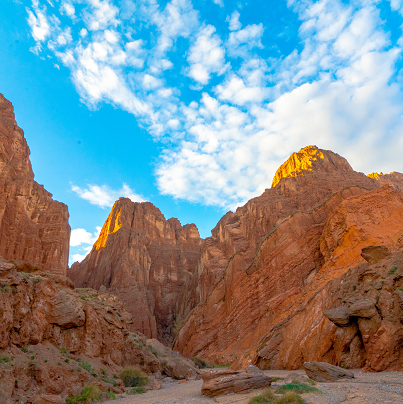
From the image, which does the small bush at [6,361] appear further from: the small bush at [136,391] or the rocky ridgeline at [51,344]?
the small bush at [136,391]

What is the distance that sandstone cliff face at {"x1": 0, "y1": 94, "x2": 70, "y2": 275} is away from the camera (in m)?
45.4

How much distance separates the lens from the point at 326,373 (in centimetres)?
1157

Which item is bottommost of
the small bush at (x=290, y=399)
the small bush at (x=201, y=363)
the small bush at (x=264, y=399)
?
the small bush at (x=201, y=363)

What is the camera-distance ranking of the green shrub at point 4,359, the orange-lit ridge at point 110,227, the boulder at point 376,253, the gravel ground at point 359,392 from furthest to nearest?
the orange-lit ridge at point 110,227, the boulder at point 376,253, the green shrub at point 4,359, the gravel ground at point 359,392

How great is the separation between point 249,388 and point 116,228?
79.0 meters

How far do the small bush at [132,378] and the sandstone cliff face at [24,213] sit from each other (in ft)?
109

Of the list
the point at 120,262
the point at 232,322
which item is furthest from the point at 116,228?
the point at 232,322

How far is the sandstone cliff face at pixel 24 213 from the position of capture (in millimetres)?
45375

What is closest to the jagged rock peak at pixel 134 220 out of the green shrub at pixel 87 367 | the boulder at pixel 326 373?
the green shrub at pixel 87 367

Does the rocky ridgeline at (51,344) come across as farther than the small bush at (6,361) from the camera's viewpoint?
Yes

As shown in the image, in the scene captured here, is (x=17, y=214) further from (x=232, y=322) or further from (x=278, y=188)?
(x=278, y=188)

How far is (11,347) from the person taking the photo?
12375 millimetres

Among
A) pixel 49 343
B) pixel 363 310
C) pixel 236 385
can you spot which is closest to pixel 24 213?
pixel 49 343

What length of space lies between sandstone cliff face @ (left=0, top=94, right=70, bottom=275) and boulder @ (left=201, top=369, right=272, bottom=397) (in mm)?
41969
